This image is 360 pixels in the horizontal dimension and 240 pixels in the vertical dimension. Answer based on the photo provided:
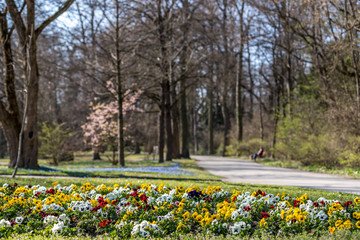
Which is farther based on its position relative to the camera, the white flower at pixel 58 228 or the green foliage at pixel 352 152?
the green foliage at pixel 352 152

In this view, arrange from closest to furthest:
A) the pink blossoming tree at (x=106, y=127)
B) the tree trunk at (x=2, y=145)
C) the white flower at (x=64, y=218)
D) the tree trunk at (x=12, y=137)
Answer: the white flower at (x=64, y=218)
the tree trunk at (x=12, y=137)
the pink blossoming tree at (x=106, y=127)
the tree trunk at (x=2, y=145)

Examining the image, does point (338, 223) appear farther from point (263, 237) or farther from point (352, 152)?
point (352, 152)

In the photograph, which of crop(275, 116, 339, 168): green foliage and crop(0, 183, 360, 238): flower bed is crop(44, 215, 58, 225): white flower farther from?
crop(275, 116, 339, 168): green foliage

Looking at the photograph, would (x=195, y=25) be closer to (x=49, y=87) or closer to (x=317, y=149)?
(x=317, y=149)

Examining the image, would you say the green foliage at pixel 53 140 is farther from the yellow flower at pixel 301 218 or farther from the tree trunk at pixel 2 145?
the yellow flower at pixel 301 218

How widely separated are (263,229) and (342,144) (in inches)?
485

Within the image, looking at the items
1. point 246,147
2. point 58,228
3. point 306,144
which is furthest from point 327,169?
point 246,147

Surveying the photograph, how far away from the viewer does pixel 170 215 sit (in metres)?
6.55

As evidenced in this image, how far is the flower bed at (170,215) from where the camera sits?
6066 mm

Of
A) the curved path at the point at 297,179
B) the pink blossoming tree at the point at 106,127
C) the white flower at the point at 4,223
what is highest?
the pink blossoming tree at the point at 106,127

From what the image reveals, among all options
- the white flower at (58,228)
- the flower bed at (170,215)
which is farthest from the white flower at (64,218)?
the white flower at (58,228)

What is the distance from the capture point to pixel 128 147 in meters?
25.0

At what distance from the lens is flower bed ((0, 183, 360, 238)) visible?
6066 mm

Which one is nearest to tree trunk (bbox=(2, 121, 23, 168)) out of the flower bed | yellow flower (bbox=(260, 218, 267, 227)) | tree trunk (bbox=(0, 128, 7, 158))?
the flower bed
